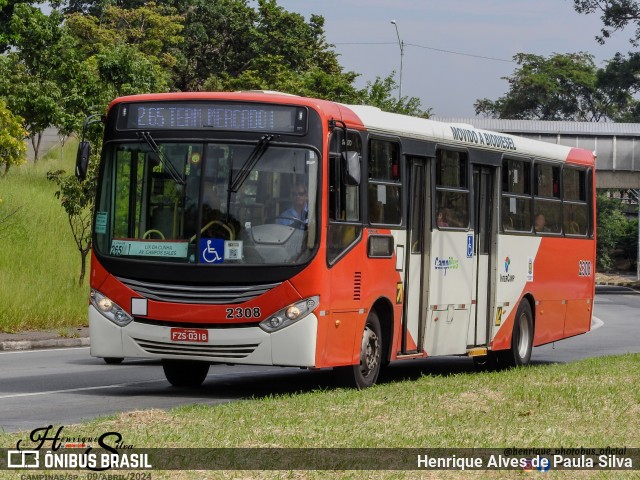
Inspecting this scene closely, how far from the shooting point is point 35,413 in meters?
13.0

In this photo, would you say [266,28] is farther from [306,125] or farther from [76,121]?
[306,125]

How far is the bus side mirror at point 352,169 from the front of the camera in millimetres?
14445

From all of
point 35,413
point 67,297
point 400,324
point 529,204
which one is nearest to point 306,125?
point 400,324

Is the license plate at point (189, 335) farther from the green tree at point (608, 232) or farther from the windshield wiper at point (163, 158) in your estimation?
the green tree at point (608, 232)

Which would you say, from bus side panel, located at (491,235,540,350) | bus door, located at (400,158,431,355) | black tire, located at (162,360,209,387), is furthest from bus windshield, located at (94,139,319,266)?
bus side panel, located at (491,235,540,350)

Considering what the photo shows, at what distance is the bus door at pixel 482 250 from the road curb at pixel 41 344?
843 cm

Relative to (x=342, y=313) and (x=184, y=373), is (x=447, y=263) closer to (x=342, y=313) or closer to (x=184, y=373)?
(x=342, y=313)

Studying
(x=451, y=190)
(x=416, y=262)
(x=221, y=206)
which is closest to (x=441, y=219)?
(x=451, y=190)

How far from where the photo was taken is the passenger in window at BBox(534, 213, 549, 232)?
20562mm

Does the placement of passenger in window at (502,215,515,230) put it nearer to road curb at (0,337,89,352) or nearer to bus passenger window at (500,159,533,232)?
bus passenger window at (500,159,533,232)

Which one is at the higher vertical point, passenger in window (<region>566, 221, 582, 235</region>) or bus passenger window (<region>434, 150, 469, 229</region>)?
bus passenger window (<region>434, 150, 469, 229</region>)

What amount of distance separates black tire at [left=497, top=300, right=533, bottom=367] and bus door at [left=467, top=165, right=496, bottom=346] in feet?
3.83

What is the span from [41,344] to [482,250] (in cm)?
869

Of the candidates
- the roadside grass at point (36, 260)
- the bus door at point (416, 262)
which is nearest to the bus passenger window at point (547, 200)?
the bus door at point (416, 262)
